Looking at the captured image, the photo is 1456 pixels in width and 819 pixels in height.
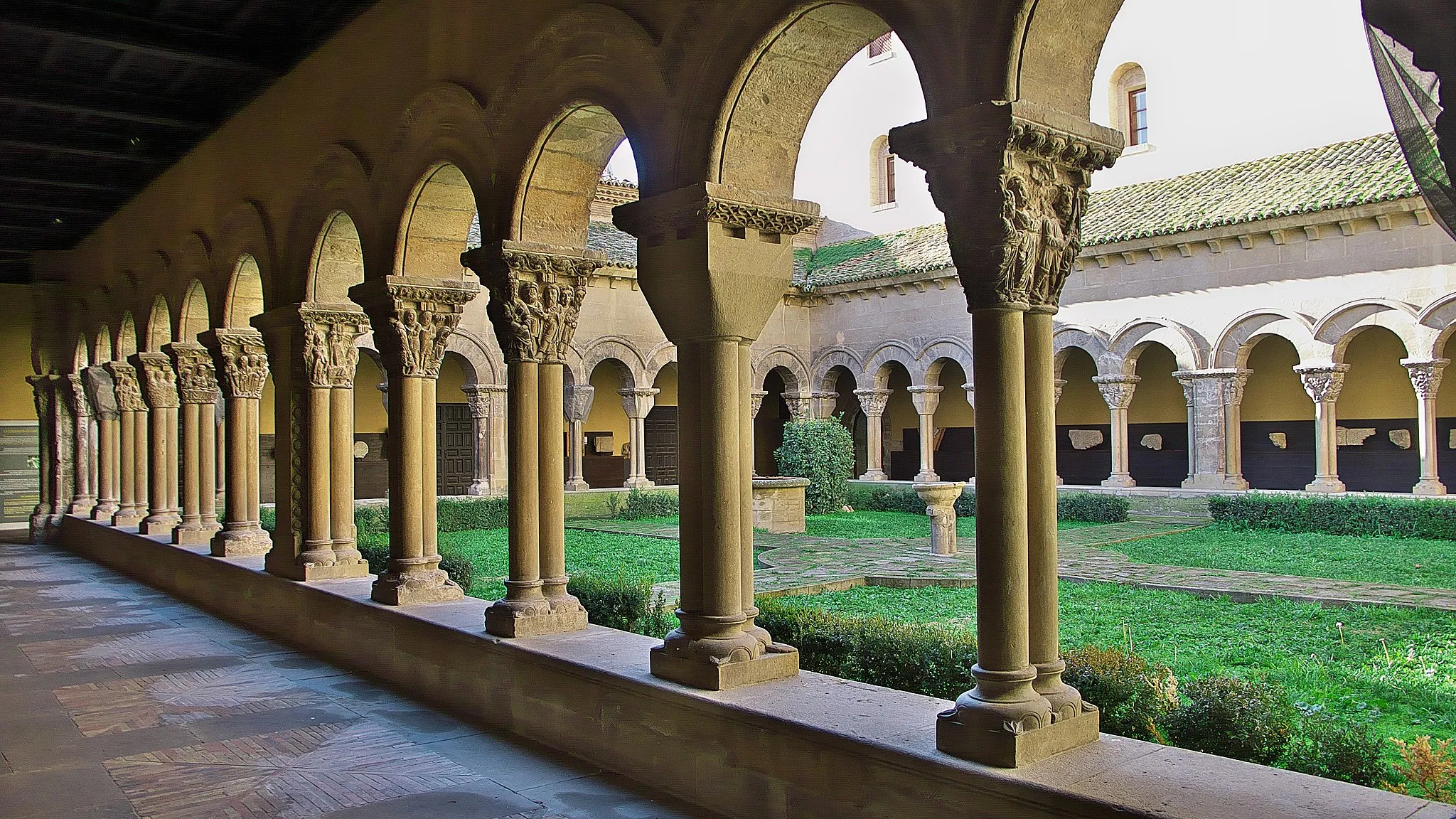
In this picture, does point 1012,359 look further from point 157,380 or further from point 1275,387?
point 1275,387

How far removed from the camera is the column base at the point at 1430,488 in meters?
14.8

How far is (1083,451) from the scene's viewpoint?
69.2ft

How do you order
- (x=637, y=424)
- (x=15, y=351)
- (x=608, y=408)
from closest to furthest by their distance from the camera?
(x=15, y=351) → (x=637, y=424) → (x=608, y=408)

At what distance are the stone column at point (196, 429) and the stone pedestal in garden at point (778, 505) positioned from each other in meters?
7.51

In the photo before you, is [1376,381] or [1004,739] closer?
[1004,739]

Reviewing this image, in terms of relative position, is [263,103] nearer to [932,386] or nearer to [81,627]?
[81,627]

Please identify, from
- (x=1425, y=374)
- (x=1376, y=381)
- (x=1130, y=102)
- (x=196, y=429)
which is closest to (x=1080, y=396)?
(x=1376, y=381)

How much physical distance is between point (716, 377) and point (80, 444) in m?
14.2

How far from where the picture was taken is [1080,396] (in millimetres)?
21281

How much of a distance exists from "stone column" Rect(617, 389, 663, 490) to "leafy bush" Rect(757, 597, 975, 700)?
14.7 m

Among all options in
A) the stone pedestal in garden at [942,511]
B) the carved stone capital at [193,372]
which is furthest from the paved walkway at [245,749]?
the stone pedestal in garden at [942,511]

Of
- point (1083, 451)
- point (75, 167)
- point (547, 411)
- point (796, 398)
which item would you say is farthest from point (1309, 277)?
point (75, 167)

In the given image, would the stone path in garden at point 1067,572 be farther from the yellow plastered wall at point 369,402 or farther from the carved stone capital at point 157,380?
the yellow plastered wall at point 369,402

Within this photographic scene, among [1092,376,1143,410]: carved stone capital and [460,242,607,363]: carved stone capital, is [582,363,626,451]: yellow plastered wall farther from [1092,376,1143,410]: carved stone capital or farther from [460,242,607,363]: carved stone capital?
[460,242,607,363]: carved stone capital
